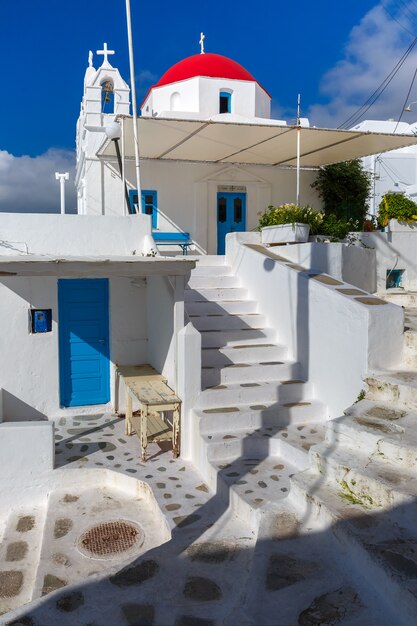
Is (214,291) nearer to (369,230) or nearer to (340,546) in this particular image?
(369,230)

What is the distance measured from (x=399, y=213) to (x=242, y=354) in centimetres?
606

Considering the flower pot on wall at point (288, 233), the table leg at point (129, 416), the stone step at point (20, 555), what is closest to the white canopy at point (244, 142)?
the flower pot on wall at point (288, 233)

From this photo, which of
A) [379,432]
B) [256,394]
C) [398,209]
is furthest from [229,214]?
[379,432]

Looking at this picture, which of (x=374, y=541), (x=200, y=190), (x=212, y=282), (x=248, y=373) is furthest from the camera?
(x=200, y=190)

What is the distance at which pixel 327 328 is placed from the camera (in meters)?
7.66

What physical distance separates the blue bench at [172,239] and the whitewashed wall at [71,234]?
4731mm

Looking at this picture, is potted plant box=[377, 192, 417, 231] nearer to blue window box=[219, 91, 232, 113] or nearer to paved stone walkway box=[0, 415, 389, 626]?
blue window box=[219, 91, 232, 113]

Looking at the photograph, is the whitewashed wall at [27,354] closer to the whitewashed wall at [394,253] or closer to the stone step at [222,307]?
the stone step at [222,307]

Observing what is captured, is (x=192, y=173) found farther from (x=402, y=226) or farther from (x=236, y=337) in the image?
(x=236, y=337)

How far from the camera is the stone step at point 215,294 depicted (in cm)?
1025

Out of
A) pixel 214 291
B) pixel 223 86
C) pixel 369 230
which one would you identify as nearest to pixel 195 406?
pixel 214 291

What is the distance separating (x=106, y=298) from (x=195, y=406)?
10.6ft

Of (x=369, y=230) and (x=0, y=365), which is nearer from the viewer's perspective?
(x=0, y=365)

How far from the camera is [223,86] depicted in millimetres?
16156
